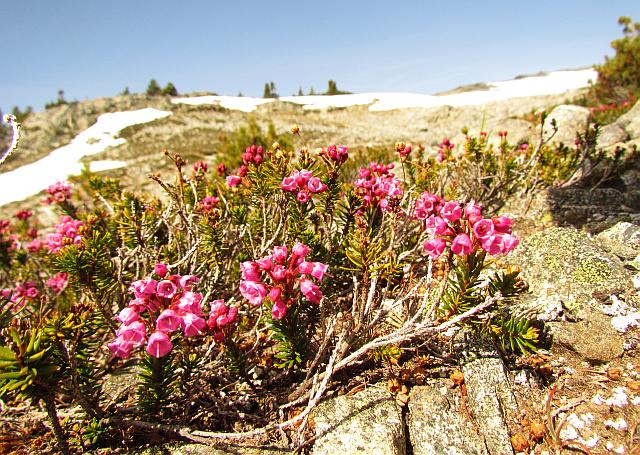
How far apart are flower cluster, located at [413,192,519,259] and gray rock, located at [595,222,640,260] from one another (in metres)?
1.96

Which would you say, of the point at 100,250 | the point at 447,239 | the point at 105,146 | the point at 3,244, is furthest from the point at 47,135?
the point at 447,239

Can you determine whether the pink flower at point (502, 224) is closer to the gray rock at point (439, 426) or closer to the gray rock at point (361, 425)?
the gray rock at point (439, 426)

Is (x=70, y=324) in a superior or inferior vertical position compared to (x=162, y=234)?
superior

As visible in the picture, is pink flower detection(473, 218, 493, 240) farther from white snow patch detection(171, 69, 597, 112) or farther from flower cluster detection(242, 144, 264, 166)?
white snow patch detection(171, 69, 597, 112)

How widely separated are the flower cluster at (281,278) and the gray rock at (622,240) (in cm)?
286

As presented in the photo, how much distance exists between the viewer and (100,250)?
9.06 feet

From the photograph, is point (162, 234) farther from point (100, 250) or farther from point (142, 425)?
point (142, 425)

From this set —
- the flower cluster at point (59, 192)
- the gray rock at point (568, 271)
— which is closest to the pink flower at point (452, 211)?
the gray rock at point (568, 271)

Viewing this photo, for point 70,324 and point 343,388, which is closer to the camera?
point 70,324

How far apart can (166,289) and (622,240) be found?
3.83 metres

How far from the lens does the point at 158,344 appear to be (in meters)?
1.68

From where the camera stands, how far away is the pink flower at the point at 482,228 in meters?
1.81

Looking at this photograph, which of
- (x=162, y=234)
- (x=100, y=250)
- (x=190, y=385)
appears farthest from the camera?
(x=162, y=234)

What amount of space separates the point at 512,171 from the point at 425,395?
11.7 ft
